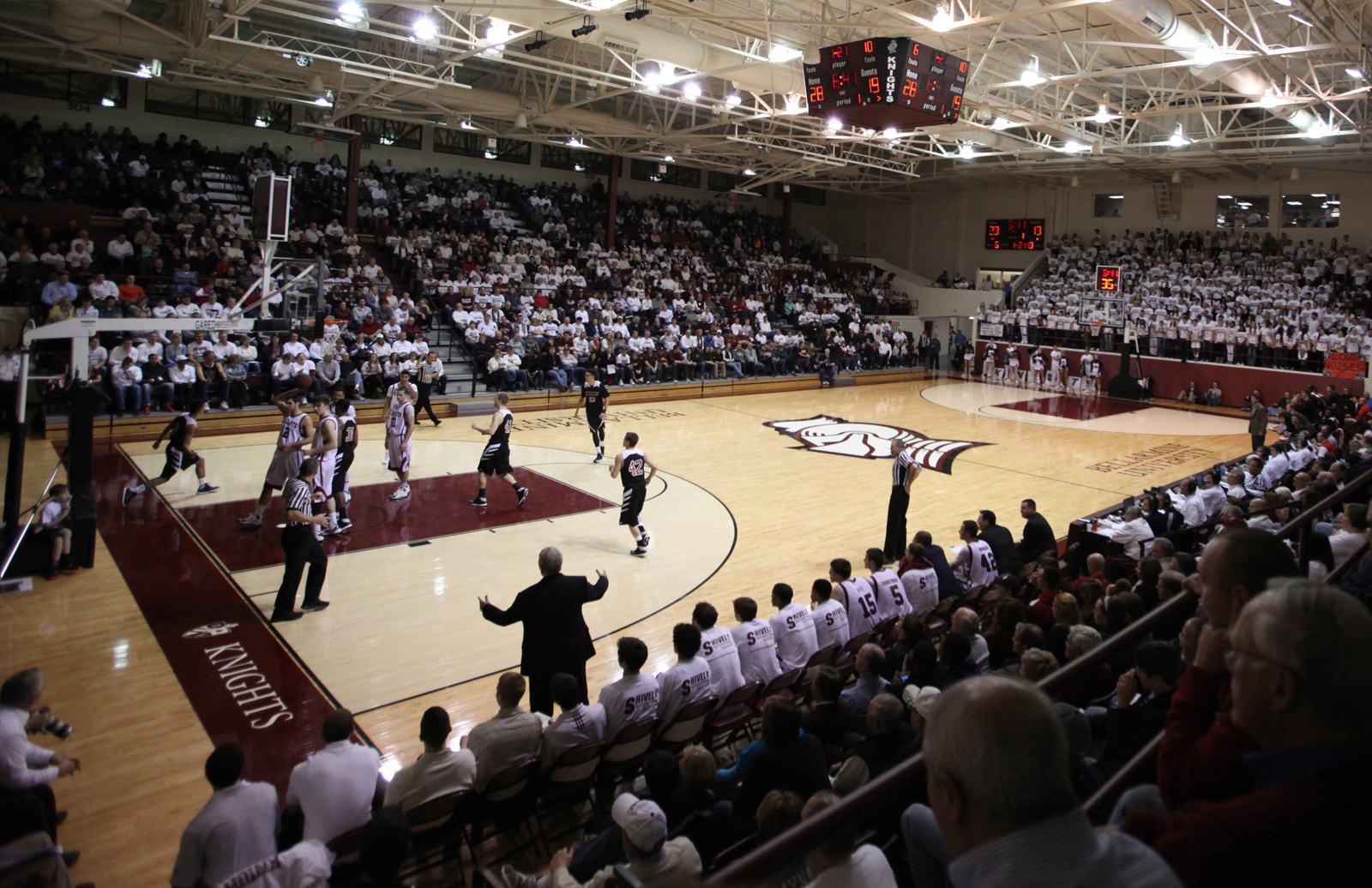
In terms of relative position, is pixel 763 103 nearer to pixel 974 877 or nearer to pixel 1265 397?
pixel 1265 397

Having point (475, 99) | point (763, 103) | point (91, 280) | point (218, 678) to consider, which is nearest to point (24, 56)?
point (91, 280)

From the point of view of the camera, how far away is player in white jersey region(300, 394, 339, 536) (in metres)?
9.89

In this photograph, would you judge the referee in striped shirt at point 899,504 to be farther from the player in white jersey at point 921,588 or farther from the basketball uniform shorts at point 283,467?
the basketball uniform shorts at point 283,467

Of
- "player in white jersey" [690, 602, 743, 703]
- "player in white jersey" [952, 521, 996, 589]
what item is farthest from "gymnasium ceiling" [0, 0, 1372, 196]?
"player in white jersey" [690, 602, 743, 703]

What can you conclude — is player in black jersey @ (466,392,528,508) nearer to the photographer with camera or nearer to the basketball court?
the basketball court

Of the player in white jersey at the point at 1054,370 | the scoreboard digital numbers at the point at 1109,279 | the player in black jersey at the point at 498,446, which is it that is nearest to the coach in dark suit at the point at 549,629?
the player in black jersey at the point at 498,446

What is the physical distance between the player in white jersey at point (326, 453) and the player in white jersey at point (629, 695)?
5.61 metres

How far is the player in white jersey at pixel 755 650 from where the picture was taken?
609 centimetres

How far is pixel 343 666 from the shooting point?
7.07 metres

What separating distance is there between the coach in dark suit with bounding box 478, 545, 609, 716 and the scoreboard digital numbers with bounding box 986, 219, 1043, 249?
33.4 m

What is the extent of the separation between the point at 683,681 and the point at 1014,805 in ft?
14.1

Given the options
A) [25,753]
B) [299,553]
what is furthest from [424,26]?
[25,753]

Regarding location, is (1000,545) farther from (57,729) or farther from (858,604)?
(57,729)

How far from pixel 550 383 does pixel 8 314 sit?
1023cm
